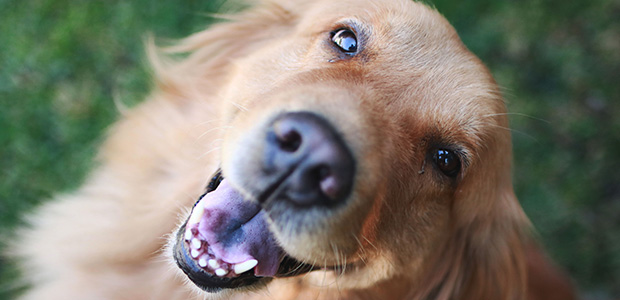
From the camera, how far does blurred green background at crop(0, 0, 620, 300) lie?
4.27 m

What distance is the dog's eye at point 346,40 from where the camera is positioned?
249 centimetres

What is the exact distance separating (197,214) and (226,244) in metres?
0.18

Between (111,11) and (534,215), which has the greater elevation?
(111,11)

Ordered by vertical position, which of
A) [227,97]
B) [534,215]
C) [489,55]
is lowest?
[534,215]

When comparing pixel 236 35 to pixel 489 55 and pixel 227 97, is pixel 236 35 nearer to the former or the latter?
pixel 227 97

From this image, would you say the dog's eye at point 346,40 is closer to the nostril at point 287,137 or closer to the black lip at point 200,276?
the nostril at point 287,137

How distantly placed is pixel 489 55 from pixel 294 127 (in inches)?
167

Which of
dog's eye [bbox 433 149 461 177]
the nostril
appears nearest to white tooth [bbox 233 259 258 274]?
the nostril

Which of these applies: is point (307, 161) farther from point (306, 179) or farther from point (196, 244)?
point (196, 244)

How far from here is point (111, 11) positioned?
15.2 feet

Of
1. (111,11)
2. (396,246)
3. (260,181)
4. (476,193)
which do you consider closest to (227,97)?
(260,181)

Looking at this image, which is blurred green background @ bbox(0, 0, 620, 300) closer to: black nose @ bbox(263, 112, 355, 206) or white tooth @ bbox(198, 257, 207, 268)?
white tooth @ bbox(198, 257, 207, 268)

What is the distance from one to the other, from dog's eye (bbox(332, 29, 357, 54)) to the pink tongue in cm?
94

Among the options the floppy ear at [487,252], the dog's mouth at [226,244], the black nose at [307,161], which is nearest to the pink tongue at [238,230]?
the dog's mouth at [226,244]
